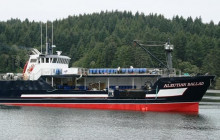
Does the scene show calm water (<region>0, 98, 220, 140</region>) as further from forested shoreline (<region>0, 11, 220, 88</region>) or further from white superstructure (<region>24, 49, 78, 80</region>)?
forested shoreline (<region>0, 11, 220, 88</region>)

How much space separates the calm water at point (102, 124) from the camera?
35875mm

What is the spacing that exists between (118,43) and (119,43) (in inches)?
28.9

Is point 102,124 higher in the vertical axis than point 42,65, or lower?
lower

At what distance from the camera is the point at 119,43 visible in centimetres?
12656

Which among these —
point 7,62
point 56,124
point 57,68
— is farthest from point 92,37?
point 56,124

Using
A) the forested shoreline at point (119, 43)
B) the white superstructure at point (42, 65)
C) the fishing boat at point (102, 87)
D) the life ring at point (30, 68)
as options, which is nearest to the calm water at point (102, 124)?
the fishing boat at point (102, 87)

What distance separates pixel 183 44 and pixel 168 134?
88.2 metres

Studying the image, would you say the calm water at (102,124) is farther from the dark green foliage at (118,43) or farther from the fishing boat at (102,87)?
the dark green foliage at (118,43)

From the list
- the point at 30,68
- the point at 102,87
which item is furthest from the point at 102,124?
the point at 30,68

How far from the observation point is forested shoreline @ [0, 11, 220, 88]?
10762 cm

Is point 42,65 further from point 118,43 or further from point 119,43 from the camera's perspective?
point 118,43

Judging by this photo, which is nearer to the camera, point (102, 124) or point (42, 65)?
point (102, 124)

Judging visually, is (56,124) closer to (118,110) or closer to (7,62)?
(118,110)

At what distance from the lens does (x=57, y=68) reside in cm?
5447
